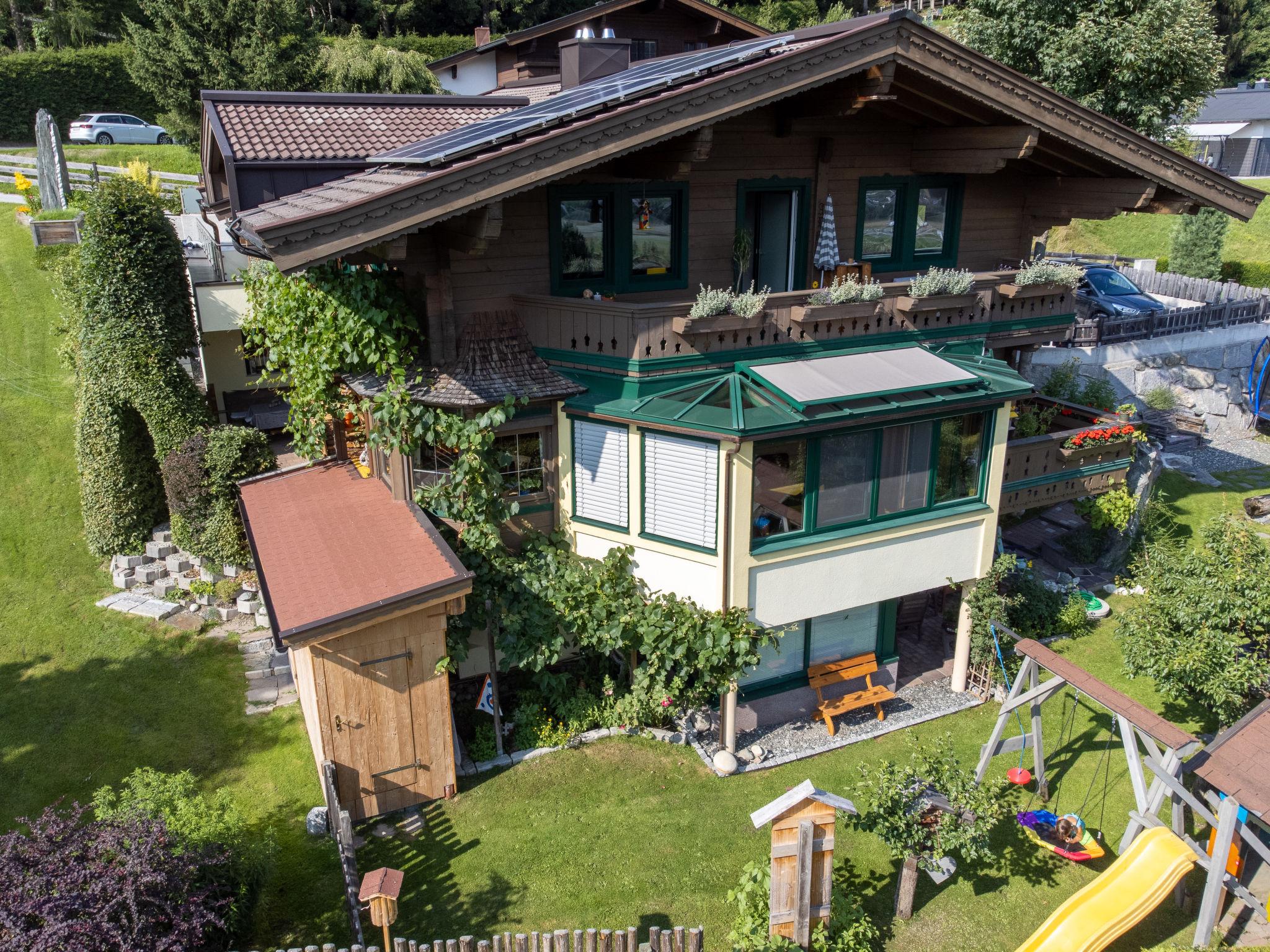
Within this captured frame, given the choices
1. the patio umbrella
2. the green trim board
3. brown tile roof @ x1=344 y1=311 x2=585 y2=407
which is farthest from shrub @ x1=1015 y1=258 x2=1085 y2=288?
brown tile roof @ x1=344 y1=311 x2=585 y2=407

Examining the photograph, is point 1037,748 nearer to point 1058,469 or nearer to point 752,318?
point 1058,469

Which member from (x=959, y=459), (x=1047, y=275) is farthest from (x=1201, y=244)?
(x=959, y=459)

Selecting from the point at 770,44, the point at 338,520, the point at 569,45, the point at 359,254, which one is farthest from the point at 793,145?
the point at 338,520

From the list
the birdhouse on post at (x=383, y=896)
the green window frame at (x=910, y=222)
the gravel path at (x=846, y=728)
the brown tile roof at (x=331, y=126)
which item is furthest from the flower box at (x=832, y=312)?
the birdhouse on post at (x=383, y=896)

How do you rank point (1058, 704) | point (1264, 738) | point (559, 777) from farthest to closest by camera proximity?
point (1058, 704)
point (559, 777)
point (1264, 738)

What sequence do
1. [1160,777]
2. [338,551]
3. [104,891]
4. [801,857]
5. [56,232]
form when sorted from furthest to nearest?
[56,232] < [338,551] < [1160,777] < [801,857] < [104,891]

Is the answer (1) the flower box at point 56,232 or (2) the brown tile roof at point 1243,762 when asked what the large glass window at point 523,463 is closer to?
(2) the brown tile roof at point 1243,762

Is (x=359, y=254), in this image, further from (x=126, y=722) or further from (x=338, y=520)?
(x=126, y=722)
